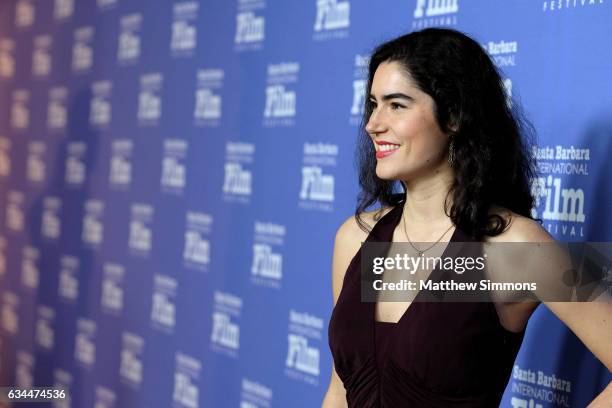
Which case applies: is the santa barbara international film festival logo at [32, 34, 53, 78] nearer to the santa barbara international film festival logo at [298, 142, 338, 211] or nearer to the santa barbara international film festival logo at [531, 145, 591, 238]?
the santa barbara international film festival logo at [298, 142, 338, 211]

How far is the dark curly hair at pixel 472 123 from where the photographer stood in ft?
5.91

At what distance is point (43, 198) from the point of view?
16.7ft

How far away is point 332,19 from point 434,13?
53 centimetres

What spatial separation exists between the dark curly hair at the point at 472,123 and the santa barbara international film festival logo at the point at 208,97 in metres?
1.84

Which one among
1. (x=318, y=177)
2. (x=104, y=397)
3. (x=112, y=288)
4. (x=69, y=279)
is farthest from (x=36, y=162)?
(x=318, y=177)

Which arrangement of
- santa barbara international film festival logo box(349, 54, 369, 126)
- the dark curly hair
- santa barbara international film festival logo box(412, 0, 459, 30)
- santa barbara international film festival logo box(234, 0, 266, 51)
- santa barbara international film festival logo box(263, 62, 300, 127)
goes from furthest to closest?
santa barbara international film festival logo box(234, 0, 266, 51) → santa barbara international film festival logo box(263, 62, 300, 127) → santa barbara international film festival logo box(349, 54, 369, 126) → santa barbara international film festival logo box(412, 0, 459, 30) → the dark curly hair

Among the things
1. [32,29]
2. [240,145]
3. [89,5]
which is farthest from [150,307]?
[32,29]

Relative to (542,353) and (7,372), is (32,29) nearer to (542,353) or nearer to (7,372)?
(7,372)

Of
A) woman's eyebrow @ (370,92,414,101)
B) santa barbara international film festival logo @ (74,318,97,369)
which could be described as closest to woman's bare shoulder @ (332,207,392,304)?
woman's eyebrow @ (370,92,414,101)

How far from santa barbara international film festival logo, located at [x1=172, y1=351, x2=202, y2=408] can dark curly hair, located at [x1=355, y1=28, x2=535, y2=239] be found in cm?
218

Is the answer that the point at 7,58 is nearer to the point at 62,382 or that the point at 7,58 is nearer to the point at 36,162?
the point at 36,162

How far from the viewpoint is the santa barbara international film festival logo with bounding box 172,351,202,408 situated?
3.74 metres

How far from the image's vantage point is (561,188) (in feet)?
7.06

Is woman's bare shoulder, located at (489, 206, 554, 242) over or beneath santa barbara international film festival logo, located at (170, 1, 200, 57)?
beneath
